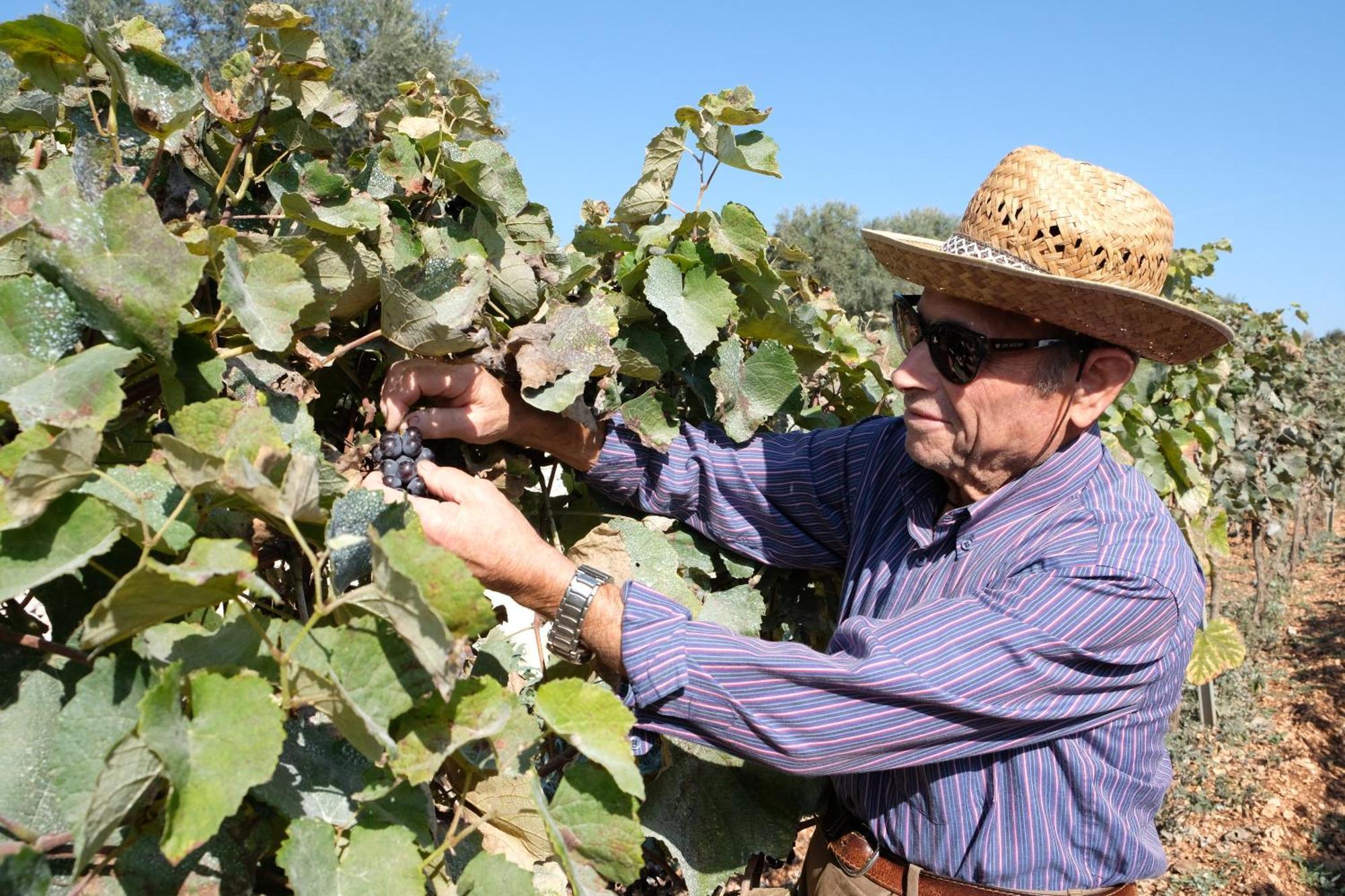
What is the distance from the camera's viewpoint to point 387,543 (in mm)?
933

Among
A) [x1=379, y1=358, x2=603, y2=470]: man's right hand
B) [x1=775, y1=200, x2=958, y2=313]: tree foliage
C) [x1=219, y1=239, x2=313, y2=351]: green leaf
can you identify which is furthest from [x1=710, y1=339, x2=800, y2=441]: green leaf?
[x1=775, y1=200, x2=958, y2=313]: tree foliage

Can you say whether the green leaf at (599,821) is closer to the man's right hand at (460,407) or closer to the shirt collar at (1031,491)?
the man's right hand at (460,407)

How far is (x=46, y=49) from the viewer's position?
124cm

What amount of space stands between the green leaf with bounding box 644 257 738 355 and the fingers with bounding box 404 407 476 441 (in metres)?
0.42

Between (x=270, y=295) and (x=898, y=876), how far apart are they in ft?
5.28

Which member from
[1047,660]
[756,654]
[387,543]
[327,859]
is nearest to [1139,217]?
[1047,660]

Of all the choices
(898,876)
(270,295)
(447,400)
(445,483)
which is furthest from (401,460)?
(898,876)

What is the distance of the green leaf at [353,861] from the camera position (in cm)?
97

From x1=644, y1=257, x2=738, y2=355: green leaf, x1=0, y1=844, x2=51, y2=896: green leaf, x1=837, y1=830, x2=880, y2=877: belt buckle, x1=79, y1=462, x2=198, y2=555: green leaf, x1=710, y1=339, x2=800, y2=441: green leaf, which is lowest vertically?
x1=837, y1=830, x2=880, y2=877: belt buckle

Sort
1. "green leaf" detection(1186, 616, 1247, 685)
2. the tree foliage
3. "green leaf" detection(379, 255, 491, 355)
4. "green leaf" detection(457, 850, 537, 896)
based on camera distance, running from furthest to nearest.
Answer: the tree foliage, "green leaf" detection(1186, 616, 1247, 685), "green leaf" detection(379, 255, 491, 355), "green leaf" detection(457, 850, 537, 896)

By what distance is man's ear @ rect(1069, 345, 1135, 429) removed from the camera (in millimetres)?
2014

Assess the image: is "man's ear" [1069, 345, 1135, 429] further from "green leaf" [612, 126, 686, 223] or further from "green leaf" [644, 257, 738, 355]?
"green leaf" [612, 126, 686, 223]

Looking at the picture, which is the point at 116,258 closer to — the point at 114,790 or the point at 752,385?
the point at 114,790

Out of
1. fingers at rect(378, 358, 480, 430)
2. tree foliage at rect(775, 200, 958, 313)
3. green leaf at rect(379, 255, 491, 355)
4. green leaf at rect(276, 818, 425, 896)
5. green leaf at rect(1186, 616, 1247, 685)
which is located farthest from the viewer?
tree foliage at rect(775, 200, 958, 313)
